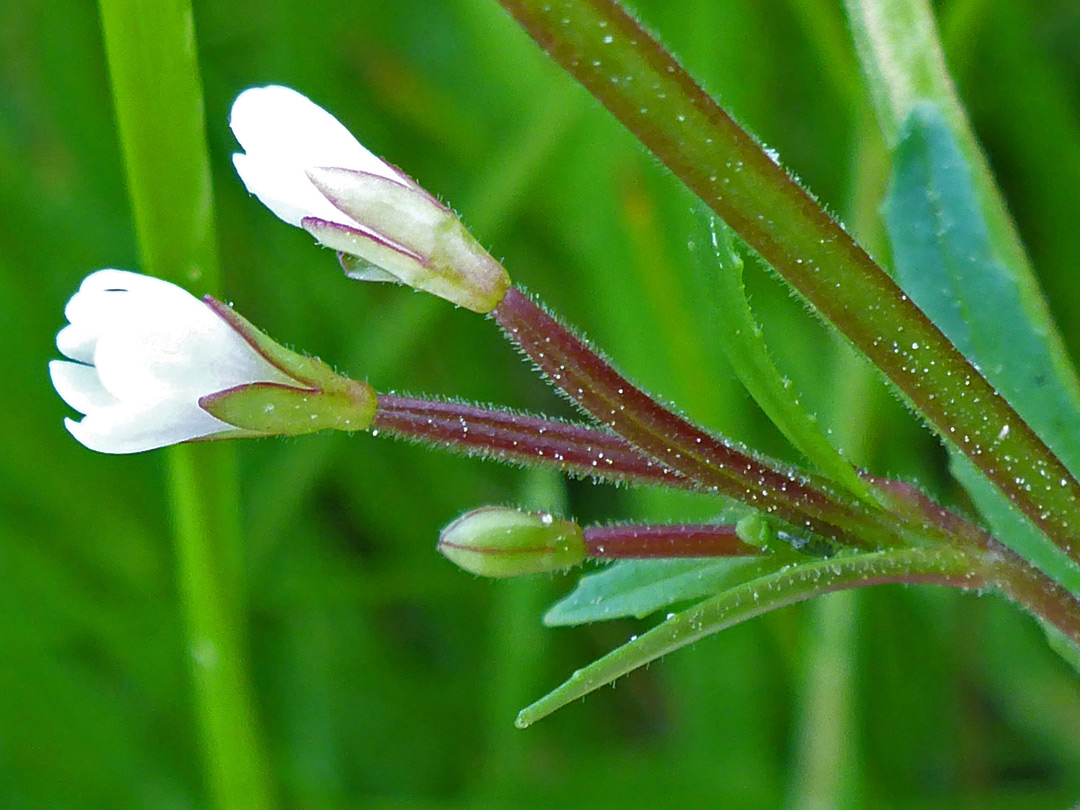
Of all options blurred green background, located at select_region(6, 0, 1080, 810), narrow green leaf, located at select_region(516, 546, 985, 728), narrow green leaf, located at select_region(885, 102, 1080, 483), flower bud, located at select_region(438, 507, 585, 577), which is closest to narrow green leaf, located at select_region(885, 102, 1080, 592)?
narrow green leaf, located at select_region(885, 102, 1080, 483)

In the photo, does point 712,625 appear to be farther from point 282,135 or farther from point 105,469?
point 105,469

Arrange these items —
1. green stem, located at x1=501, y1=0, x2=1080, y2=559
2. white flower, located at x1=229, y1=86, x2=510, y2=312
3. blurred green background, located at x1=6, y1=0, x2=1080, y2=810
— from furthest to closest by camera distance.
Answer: blurred green background, located at x1=6, y1=0, x2=1080, y2=810, white flower, located at x1=229, y1=86, x2=510, y2=312, green stem, located at x1=501, y1=0, x2=1080, y2=559

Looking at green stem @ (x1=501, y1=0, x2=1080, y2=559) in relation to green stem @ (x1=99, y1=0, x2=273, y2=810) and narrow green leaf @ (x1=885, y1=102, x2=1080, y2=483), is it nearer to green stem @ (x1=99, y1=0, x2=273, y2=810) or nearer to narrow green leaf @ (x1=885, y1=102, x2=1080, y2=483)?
narrow green leaf @ (x1=885, y1=102, x2=1080, y2=483)

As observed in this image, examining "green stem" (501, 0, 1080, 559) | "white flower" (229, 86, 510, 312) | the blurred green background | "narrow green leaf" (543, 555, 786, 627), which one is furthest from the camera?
the blurred green background

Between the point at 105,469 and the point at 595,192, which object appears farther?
the point at 105,469

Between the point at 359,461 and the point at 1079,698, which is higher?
the point at 359,461

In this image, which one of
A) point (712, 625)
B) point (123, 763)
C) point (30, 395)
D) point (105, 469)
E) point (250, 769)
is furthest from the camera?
point (105, 469)

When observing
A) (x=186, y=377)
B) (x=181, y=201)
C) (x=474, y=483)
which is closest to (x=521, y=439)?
(x=186, y=377)

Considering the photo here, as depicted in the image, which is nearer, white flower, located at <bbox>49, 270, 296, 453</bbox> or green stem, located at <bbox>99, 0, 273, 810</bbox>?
white flower, located at <bbox>49, 270, 296, 453</bbox>

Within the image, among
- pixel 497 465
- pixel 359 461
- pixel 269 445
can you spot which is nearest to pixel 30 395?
pixel 269 445
